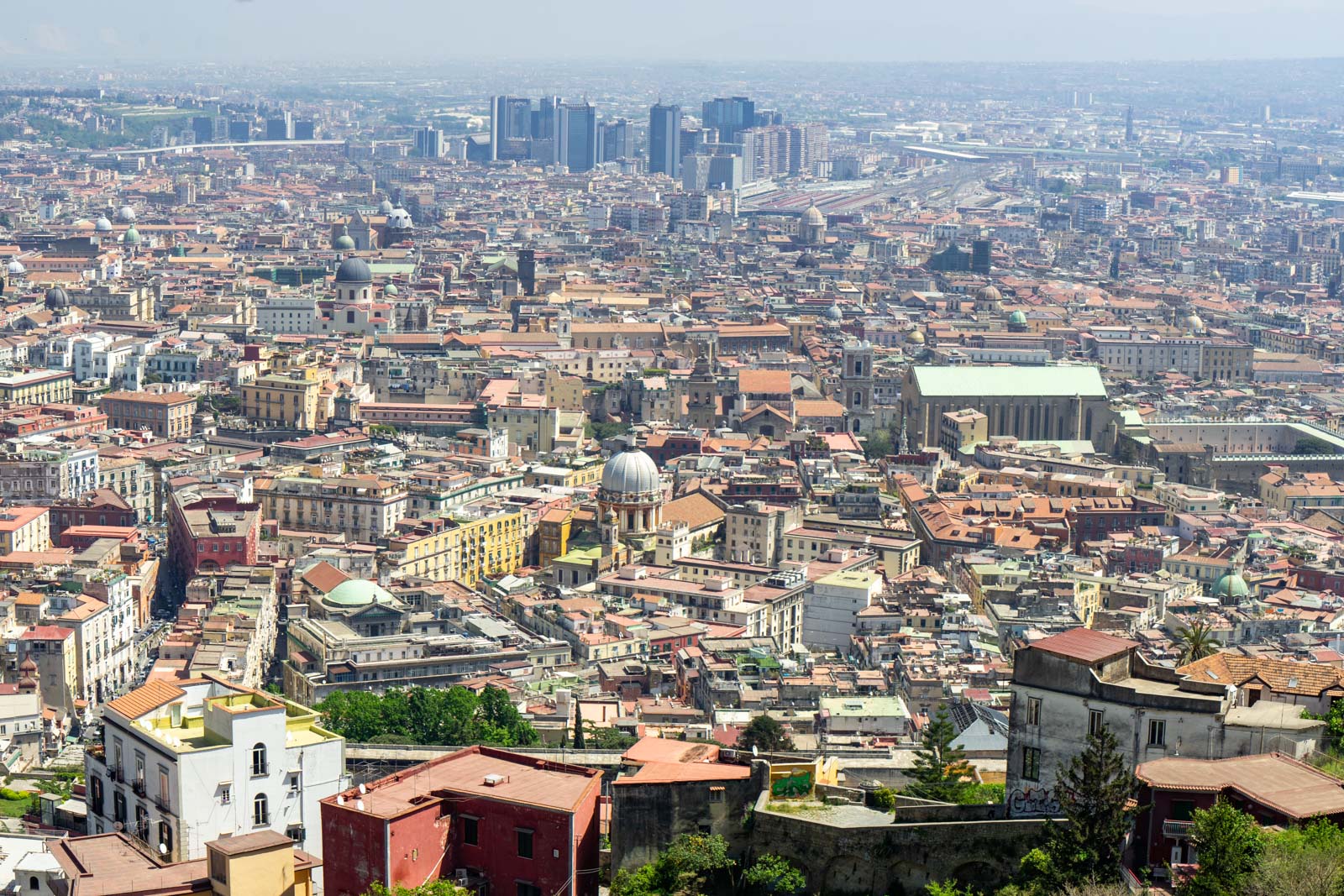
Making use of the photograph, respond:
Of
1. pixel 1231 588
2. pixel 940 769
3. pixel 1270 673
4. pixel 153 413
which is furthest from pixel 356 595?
pixel 153 413

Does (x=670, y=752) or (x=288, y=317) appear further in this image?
(x=288, y=317)

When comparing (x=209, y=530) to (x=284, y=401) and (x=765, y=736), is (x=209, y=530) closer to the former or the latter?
(x=284, y=401)

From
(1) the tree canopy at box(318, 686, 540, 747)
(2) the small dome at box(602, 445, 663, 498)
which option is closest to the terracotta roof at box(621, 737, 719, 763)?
(1) the tree canopy at box(318, 686, 540, 747)

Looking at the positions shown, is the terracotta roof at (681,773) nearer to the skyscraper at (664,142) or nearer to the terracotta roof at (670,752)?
the terracotta roof at (670,752)

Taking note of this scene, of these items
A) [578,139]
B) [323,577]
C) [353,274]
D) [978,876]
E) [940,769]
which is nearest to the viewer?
[978,876]

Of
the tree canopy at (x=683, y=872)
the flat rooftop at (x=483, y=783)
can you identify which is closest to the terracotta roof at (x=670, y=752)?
the flat rooftop at (x=483, y=783)

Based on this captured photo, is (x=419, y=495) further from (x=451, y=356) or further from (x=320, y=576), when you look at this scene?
(x=451, y=356)

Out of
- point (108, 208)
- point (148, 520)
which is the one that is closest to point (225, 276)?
point (108, 208)
